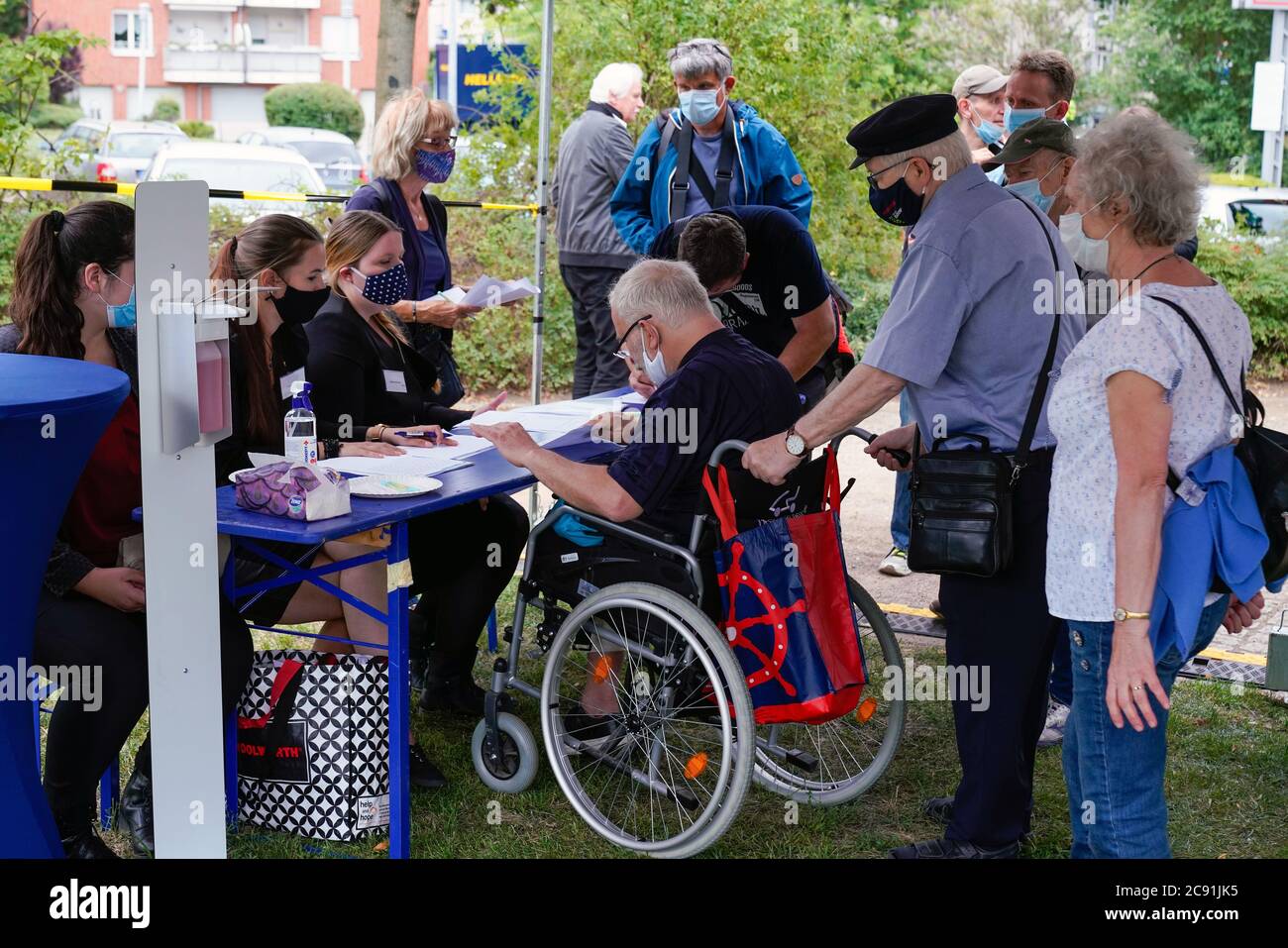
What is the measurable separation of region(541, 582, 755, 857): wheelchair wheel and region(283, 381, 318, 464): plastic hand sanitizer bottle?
0.76 m

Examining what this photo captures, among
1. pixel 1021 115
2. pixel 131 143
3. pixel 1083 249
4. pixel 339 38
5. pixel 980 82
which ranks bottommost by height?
pixel 1083 249

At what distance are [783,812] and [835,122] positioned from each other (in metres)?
6.95

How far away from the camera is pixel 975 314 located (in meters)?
2.98

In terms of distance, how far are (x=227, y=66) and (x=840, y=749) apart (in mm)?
45359

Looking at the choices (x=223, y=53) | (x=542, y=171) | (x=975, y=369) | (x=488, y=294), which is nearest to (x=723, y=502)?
(x=975, y=369)

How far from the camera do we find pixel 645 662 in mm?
3393

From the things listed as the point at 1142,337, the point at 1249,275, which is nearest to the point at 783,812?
the point at 1142,337

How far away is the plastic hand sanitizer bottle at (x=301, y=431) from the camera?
11.2ft

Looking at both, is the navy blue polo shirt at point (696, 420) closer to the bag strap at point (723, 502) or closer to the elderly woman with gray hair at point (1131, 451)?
the bag strap at point (723, 502)

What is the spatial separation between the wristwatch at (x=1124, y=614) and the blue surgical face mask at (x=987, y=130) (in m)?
3.44

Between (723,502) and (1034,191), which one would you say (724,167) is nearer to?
(1034,191)

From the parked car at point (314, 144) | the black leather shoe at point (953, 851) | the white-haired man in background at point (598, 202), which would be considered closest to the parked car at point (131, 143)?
the parked car at point (314, 144)

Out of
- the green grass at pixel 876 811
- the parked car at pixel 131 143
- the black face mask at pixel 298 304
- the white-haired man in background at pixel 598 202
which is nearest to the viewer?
the green grass at pixel 876 811
